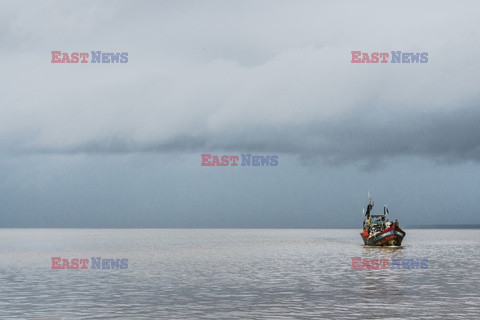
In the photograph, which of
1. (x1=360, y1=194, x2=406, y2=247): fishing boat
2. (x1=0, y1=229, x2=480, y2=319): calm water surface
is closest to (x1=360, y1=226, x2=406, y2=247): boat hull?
(x1=360, y1=194, x2=406, y2=247): fishing boat

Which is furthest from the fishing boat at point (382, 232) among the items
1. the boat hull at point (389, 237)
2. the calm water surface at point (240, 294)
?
the calm water surface at point (240, 294)

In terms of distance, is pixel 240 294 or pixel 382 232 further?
pixel 382 232

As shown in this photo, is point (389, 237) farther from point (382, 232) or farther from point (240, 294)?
point (240, 294)

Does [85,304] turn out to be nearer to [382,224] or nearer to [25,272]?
[25,272]

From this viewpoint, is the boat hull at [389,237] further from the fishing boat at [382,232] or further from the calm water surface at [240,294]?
the calm water surface at [240,294]

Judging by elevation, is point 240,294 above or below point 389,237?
below

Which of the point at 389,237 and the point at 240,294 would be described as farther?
the point at 389,237

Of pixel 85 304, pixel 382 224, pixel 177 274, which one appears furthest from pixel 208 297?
pixel 382 224

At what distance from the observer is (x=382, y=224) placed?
372 ft

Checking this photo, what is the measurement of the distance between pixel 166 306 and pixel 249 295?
663 centimetres

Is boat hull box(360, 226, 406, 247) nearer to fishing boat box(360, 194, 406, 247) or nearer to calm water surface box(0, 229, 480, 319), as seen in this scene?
fishing boat box(360, 194, 406, 247)

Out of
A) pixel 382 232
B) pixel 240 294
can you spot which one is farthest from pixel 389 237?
pixel 240 294

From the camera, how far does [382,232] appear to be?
106750mm

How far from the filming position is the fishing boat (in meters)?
106
